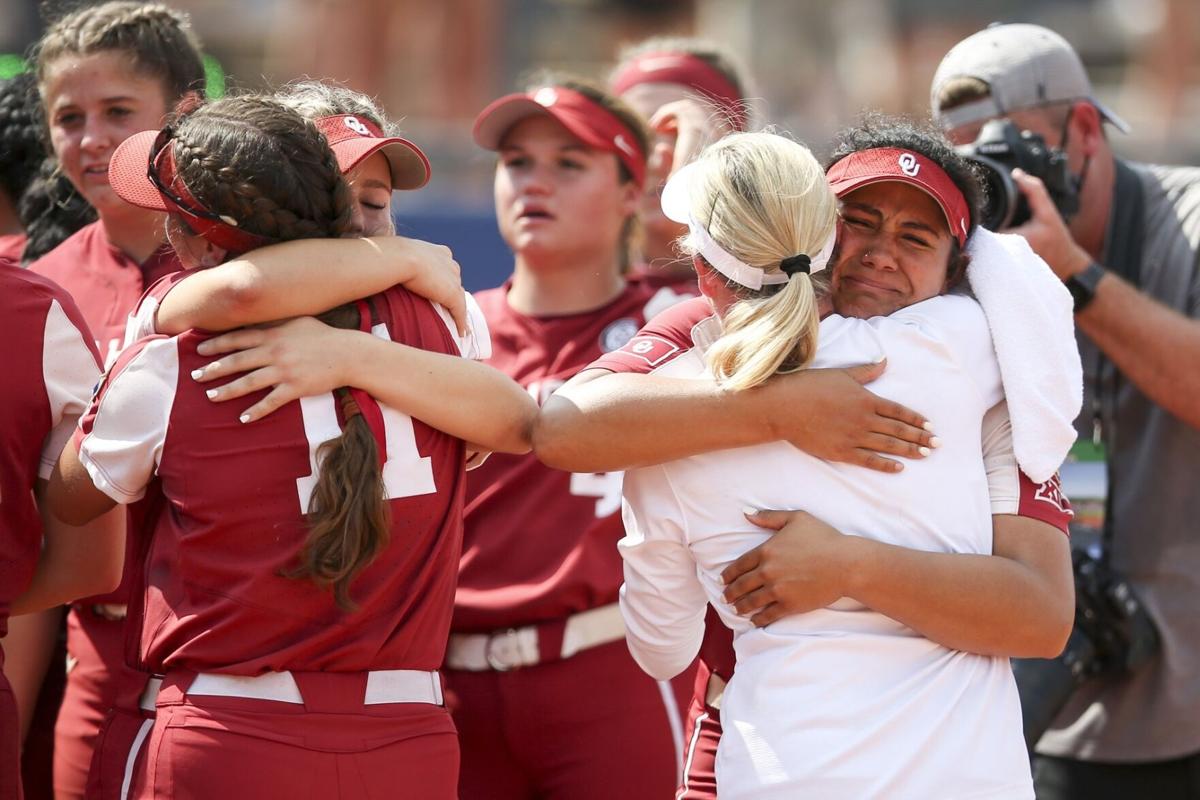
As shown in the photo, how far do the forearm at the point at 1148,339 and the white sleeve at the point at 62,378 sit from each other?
198 cm

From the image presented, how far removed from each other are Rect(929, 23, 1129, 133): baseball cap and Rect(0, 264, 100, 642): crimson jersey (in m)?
1.93

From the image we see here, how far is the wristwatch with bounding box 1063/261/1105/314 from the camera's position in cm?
304

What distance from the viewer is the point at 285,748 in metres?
2.01

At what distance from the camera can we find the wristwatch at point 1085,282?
3.04 meters

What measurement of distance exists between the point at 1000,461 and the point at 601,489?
1.21 metres

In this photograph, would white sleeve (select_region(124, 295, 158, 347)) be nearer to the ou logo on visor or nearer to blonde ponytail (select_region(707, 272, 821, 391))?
the ou logo on visor

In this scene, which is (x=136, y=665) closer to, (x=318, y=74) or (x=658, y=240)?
(x=658, y=240)

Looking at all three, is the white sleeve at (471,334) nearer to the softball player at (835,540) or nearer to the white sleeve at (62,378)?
the softball player at (835,540)

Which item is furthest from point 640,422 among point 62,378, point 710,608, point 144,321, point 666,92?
point 666,92

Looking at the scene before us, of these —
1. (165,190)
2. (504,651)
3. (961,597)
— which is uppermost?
(165,190)

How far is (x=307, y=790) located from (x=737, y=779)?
1.95ft

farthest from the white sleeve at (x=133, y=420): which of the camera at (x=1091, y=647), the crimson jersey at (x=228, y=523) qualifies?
the camera at (x=1091, y=647)

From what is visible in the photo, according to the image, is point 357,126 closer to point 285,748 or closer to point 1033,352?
point 285,748

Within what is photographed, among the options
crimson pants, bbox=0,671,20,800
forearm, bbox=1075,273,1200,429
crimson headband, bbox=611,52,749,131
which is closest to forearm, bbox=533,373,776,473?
crimson pants, bbox=0,671,20,800
